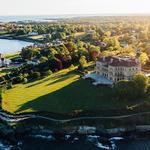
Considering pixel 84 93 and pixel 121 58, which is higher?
pixel 121 58

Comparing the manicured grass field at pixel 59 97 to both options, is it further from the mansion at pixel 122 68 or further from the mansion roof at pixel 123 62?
the mansion roof at pixel 123 62

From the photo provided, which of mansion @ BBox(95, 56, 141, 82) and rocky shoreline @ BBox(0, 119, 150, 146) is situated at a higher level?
mansion @ BBox(95, 56, 141, 82)

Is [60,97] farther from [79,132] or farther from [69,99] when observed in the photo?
[79,132]

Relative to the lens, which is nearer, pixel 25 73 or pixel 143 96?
pixel 143 96

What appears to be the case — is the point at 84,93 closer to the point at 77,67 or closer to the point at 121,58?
the point at 121,58

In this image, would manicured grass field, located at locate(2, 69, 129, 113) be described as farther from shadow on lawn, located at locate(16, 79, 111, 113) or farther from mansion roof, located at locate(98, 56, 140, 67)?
mansion roof, located at locate(98, 56, 140, 67)

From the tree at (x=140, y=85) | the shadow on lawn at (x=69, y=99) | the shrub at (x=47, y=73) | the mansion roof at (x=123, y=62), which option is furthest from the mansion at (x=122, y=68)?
the shrub at (x=47, y=73)

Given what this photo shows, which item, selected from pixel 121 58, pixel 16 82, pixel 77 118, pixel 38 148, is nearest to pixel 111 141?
pixel 77 118

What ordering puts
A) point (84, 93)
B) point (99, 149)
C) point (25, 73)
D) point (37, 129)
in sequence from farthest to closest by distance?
point (25, 73)
point (84, 93)
point (37, 129)
point (99, 149)

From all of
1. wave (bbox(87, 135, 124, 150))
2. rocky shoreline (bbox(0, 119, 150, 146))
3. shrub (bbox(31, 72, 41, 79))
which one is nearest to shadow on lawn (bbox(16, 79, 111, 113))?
rocky shoreline (bbox(0, 119, 150, 146))
